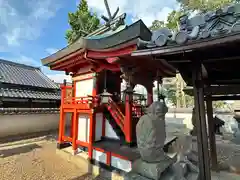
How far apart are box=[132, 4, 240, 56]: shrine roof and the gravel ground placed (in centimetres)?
487

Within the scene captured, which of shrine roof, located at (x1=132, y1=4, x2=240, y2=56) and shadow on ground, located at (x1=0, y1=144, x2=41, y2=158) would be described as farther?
shadow on ground, located at (x1=0, y1=144, x2=41, y2=158)

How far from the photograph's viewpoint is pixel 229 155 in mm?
5230

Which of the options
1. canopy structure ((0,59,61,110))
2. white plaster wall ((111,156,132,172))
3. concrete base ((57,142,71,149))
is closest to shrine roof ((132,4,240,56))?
white plaster wall ((111,156,132,172))

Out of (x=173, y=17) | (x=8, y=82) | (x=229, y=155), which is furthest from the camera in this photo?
(x=173, y=17)

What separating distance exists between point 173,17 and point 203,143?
54.2 feet

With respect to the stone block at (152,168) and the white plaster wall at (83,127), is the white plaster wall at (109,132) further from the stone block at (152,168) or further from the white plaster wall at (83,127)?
the stone block at (152,168)

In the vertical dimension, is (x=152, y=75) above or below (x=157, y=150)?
above

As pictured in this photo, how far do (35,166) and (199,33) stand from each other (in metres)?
6.67

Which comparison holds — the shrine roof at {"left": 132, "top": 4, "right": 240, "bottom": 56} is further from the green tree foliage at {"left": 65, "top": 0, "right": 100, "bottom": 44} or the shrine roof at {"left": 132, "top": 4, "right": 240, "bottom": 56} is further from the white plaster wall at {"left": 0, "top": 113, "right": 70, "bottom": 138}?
the green tree foliage at {"left": 65, "top": 0, "right": 100, "bottom": 44}

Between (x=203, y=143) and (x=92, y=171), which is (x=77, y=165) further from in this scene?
(x=203, y=143)

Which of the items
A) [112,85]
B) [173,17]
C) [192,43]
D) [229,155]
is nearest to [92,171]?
[112,85]

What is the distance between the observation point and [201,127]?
233 cm

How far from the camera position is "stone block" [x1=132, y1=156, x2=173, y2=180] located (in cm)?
233

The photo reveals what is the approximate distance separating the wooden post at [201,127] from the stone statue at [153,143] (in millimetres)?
520
